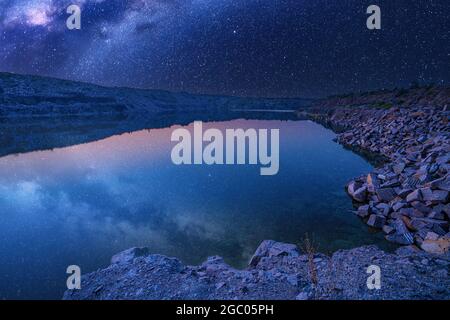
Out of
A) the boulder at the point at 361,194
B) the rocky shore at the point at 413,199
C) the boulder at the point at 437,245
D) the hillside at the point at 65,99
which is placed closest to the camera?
the boulder at the point at 437,245

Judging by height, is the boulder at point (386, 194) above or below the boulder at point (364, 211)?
above

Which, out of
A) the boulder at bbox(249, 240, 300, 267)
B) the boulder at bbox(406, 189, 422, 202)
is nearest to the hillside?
the boulder at bbox(249, 240, 300, 267)

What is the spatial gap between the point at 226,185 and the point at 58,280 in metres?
7.81

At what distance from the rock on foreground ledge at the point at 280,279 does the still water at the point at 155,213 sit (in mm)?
981

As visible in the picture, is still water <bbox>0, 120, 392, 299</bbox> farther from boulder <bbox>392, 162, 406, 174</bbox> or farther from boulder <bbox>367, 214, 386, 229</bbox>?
boulder <bbox>392, 162, 406, 174</bbox>

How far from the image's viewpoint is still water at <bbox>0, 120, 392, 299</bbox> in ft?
22.0

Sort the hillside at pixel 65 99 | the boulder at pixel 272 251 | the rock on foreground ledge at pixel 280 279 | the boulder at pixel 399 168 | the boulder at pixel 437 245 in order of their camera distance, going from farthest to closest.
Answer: the hillside at pixel 65 99 → the boulder at pixel 399 168 → the boulder at pixel 272 251 → the boulder at pixel 437 245 → the rock on foreground ledge at pixel 280 279

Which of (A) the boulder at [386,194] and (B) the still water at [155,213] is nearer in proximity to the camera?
(B) the still water at [155,213]

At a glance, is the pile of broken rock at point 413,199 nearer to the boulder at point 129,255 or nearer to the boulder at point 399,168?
the boulder at point 399,168

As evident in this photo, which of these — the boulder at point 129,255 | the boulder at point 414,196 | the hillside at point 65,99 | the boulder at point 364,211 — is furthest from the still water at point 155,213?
the hillside at point 65,99

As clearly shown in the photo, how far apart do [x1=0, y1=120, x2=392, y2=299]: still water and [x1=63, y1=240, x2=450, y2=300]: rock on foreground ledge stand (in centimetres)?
98

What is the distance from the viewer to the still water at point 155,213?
671 centimetres
